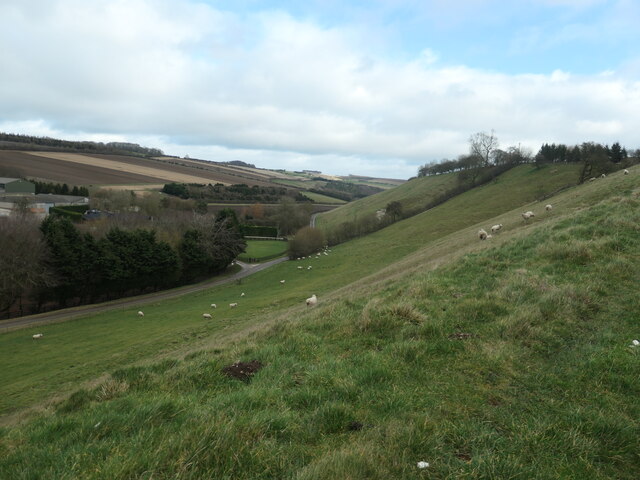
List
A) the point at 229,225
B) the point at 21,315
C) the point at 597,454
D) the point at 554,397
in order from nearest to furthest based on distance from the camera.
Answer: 1. the point at 597,454
2. the point at 554,397
3. the point at 21,315
4. the point at 229,225

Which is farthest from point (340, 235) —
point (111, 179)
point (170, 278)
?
point (111, 179)

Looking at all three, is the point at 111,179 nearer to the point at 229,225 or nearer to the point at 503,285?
the point at 229,225

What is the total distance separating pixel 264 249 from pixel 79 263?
1721 inches

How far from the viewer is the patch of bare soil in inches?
263

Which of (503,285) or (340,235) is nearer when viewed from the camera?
(503,285)

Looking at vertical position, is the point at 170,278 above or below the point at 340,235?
below

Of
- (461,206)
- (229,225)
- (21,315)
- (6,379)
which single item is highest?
(461,206)

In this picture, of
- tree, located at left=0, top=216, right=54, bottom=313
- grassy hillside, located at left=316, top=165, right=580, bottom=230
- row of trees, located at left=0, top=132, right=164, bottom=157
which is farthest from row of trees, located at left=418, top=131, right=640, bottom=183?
row of trees, located at left=0, top=132, right=164, bottom=157

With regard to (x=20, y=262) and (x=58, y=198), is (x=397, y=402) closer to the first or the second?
(x=20, y=262)

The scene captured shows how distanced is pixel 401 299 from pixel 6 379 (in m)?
23.2

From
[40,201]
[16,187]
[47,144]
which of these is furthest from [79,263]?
[47,144]

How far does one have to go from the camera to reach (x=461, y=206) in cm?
6850

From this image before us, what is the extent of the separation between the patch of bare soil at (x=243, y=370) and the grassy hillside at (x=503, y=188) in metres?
65.3

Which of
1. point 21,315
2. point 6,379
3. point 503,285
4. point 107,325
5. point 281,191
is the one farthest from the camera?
point 281,191
